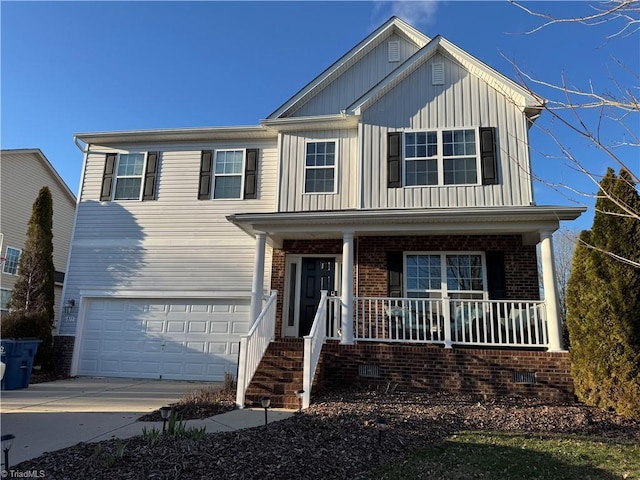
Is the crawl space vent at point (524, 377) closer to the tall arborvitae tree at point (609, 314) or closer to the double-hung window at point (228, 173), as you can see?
the tall arborvitae tree at point (609, 314)

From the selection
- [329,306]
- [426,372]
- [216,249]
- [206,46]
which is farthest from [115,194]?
[426,372]

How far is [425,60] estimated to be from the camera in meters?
10.5

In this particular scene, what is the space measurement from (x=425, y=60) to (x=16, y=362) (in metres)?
11.4

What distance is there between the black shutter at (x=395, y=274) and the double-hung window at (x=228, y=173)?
439 centimetres

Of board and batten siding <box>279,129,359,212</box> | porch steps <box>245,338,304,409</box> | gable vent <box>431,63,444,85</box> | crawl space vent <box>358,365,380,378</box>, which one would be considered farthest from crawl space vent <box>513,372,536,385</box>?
gable vent <box>431,63,444,85</box>

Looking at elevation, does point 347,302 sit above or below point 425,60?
below

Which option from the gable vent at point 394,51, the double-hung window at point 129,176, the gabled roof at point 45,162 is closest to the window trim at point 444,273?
the gable vent at point 394,51

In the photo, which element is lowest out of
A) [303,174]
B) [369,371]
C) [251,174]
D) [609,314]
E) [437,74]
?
[369,371]

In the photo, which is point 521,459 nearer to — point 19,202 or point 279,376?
point 279,376

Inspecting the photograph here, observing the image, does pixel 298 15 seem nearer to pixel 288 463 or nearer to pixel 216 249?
pixel 216 249

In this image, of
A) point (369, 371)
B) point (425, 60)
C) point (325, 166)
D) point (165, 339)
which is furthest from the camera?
point (165, 339)

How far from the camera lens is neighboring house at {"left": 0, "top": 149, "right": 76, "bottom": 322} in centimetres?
1677

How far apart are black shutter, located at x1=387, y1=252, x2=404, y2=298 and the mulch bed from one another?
9.63ft

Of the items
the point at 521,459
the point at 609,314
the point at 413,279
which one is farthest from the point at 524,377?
the point at 521,459
